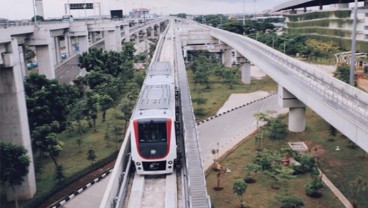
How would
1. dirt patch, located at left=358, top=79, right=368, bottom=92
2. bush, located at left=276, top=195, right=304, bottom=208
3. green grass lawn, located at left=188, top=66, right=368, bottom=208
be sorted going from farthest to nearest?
dirt patch, located at left=358, top=79, right=368, bottom=92, green grass lawn, located at left=188, top=66, right=368, bottom=208, bush, located at left=276, top=195, right=304, bottom=208

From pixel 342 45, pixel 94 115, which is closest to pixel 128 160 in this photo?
pixel 94 115

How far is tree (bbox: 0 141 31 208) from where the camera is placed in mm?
23031

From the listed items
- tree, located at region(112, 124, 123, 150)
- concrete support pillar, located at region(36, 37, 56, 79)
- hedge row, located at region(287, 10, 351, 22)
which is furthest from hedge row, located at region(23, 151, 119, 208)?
hedge row, located at region(287, 10, 351, 22)

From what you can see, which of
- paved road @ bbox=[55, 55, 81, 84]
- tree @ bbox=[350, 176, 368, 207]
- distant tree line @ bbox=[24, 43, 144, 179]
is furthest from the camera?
paved road @ bbox=[55, 55, 81, 84]

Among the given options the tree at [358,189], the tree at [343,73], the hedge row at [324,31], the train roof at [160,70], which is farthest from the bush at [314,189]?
the hedge row at [324,31]

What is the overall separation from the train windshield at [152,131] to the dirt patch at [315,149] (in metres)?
14.8

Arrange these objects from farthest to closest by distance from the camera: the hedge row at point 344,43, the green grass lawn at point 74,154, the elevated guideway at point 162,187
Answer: the hedge row at point 344,43
the green grass lawn at point 74,154
the elevated guideway at point 162,187

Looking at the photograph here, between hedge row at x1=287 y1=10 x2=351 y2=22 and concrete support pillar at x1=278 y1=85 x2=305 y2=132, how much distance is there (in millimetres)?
44602

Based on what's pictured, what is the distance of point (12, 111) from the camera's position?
84.9 feet

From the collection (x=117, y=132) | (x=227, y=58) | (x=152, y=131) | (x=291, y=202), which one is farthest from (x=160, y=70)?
(x=227, y=58)

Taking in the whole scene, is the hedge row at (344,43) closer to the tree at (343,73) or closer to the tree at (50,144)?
the tree at (343,73)

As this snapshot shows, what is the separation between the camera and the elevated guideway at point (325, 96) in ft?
60.2

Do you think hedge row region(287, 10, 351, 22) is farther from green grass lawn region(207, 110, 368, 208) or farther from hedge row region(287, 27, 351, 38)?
green grass lawn region(207, 110, 368, 208)

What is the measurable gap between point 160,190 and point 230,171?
28.4 ft
